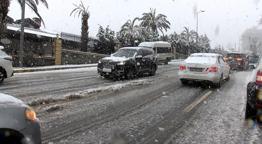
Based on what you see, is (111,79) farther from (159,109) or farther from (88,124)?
(88,124)

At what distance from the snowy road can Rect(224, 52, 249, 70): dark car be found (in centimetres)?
2127

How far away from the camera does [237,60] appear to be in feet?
118

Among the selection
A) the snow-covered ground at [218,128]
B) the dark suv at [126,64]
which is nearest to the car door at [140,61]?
the dark suv at [126,64]

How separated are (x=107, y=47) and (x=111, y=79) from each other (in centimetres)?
2473

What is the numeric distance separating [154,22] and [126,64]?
50.9 meters

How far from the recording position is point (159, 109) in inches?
420

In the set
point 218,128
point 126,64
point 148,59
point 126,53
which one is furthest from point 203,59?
point 218,128

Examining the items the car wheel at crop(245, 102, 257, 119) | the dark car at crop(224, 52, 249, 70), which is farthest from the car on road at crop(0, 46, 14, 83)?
the dark car at crop(224, 52, 249, 70)

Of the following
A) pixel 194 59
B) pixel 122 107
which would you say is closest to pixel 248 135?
pixel 122 107

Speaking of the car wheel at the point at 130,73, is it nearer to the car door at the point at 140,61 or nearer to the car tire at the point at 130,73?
the car tire at the point at 130,73

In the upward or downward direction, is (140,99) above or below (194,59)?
below

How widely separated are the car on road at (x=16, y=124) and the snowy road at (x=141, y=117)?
220 cm

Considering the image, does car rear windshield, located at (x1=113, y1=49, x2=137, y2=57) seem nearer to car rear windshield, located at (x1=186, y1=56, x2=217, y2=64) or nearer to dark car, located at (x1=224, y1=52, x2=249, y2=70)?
car rear windshield, located at (x1=186, y1=56, x2=217, y2=64)

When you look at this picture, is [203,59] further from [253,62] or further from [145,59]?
[253,62]
